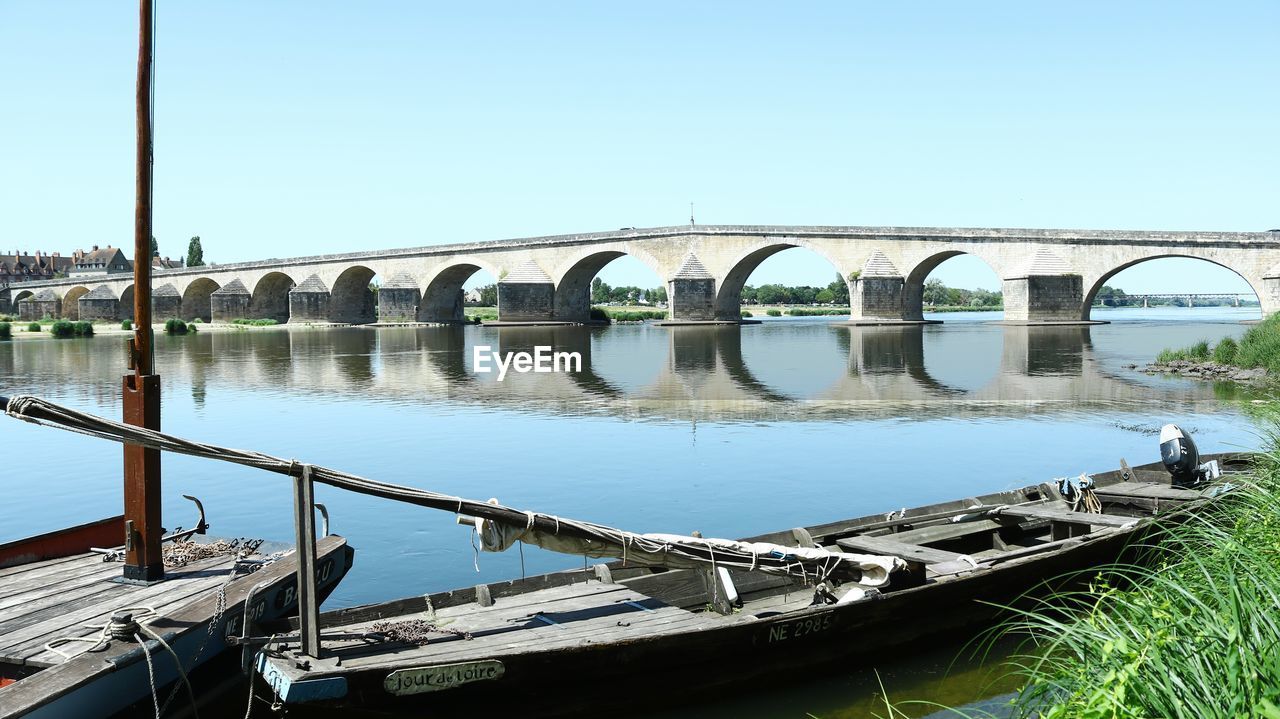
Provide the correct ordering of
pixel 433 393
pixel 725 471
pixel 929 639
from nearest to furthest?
pixel 929 639
pixel 725 471
pixel 433 393

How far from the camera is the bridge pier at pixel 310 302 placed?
6172 cm

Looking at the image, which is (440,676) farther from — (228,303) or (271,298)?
(271,298)

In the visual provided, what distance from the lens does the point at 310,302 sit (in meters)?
62.0

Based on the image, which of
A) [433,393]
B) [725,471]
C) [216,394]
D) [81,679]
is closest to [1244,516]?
[81,679]

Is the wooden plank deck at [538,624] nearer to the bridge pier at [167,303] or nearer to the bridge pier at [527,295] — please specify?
the bridge pier at [527,295]

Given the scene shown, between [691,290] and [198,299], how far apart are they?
4016 centimetres

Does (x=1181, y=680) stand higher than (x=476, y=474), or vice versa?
(x=1181, y=680)

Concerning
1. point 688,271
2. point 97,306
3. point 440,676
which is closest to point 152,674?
point 440,676

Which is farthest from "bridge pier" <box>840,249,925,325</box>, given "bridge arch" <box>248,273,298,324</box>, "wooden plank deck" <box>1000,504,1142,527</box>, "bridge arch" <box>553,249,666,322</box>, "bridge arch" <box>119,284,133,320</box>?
"bridge arch" <box>119,284,133,320</box>

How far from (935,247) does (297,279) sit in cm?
3909

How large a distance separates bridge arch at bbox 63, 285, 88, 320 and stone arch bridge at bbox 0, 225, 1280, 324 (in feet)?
14.3

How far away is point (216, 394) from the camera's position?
72.2 feet

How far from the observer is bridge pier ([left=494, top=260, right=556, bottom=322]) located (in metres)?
54.7

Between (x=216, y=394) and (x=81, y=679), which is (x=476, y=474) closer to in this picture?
(x=81, y=679)
